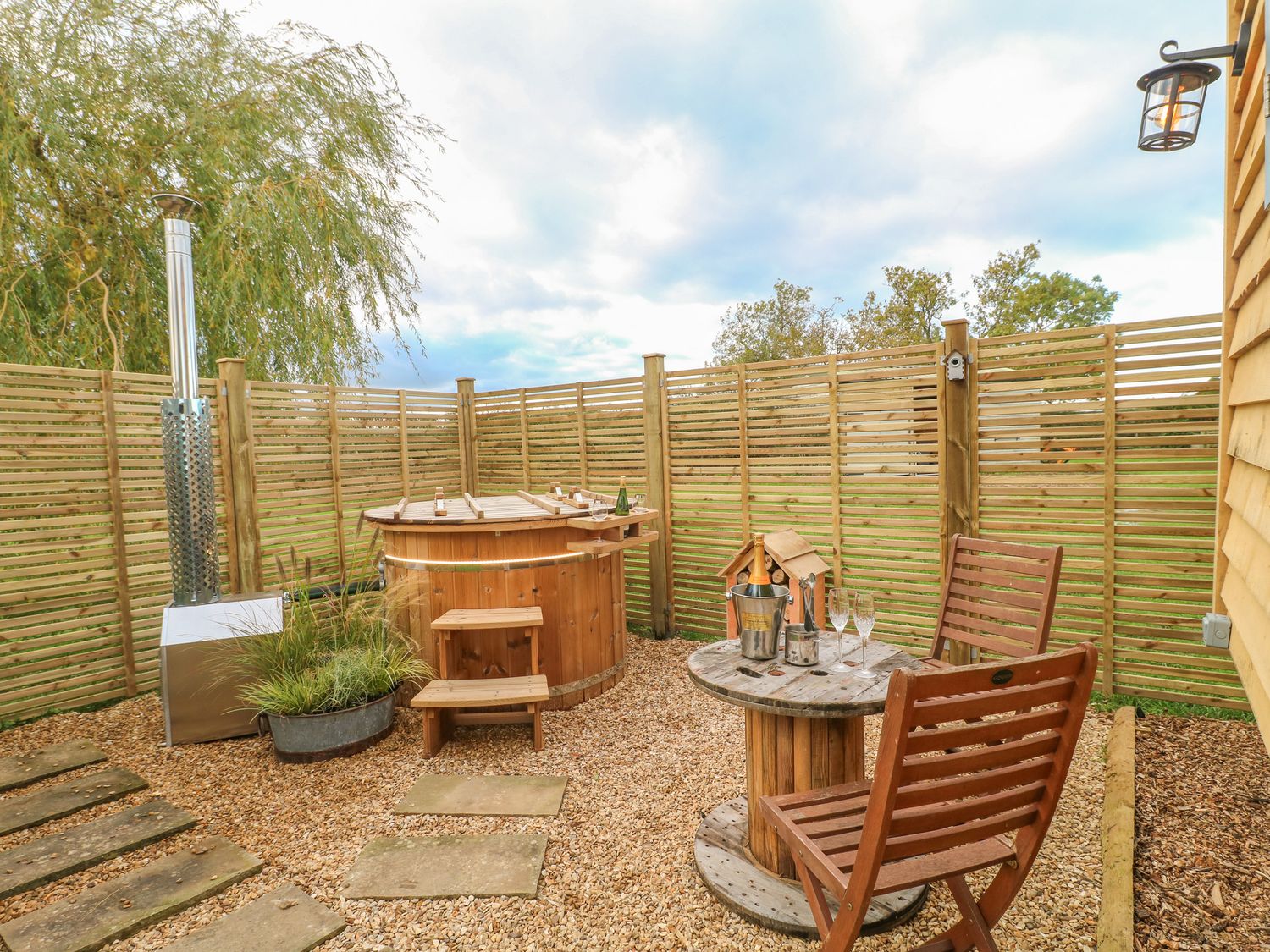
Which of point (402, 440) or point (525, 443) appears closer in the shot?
point (402, 440)

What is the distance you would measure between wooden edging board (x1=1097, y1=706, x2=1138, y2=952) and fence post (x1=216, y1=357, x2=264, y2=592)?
17.5 ft

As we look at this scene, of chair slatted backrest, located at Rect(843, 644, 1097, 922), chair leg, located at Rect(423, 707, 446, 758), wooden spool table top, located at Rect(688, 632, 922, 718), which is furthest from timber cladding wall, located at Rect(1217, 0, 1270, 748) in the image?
chair leg, located at Rect(423, 707, 446, 758)

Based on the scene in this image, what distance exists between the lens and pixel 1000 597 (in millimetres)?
2766

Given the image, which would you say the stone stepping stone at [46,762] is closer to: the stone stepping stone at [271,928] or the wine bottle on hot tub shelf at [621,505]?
the stone stepping stone at [271,928]

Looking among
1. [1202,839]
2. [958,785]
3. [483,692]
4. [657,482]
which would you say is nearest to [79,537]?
[483,692]

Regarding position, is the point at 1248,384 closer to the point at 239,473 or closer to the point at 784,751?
the point at 784,751

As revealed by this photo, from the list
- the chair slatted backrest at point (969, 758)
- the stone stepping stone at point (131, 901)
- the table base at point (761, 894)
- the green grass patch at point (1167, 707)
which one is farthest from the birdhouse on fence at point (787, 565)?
the stone stepping stone at point (131, 901)

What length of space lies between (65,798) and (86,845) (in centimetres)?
59

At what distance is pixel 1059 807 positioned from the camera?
2.77 metres

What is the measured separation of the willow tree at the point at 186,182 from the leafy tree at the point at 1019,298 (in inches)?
622

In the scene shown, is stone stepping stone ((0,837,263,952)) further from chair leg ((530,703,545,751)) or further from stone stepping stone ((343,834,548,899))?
chair leg ((530,703,545,751))

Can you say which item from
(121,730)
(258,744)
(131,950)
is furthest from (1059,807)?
(121,730)

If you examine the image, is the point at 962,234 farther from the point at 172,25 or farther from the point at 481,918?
the point at 481,918

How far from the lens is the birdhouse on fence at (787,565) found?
378 cm
